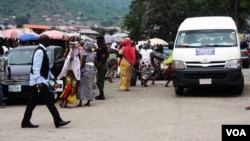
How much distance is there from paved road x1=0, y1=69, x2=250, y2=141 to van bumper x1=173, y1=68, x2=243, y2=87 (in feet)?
1.46

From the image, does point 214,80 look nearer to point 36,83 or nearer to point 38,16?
point 36,83

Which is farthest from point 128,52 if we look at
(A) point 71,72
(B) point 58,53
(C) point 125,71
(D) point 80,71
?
(A) point 71,72

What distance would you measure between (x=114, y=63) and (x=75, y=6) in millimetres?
99297

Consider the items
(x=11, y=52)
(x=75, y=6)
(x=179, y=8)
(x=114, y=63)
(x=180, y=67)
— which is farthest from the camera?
(x=75, y=6)

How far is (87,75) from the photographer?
43.4ft

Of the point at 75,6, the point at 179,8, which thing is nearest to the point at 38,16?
the point at 75,6

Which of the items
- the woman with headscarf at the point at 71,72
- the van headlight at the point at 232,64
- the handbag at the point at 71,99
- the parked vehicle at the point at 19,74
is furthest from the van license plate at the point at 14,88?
the van headlight at the point at 232,64

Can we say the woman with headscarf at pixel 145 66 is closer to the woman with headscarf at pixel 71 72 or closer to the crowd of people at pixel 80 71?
the crowd of people at pixel 80 71

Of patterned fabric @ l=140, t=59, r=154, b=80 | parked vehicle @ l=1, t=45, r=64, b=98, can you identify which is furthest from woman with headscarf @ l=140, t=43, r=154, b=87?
parked vehicle @ l=1, t=45, r=64, b=98

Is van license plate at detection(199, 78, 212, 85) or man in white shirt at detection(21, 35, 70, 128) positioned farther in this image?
van license plate at detection(199, 78, 212, 85)

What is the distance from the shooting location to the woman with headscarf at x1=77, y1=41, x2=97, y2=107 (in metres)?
13.1

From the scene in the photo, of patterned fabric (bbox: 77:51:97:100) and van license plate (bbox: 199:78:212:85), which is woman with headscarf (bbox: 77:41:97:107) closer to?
patterned fabric (bbox: 77:51:97:100)

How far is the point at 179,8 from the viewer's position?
219 feet

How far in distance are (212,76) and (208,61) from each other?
1.41ft
